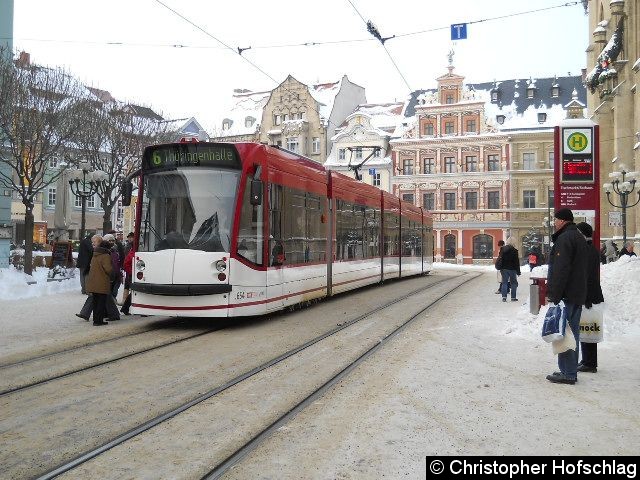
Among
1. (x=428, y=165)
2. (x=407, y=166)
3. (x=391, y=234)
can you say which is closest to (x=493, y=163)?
(x=428, y=165)

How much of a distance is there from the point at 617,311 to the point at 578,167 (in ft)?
12.4

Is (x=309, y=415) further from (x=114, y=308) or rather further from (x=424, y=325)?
(x=114, y=308)

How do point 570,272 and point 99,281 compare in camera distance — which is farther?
point 99,281

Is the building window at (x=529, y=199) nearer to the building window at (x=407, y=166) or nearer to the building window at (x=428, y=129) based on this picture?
the building window at (x=428, y=129)

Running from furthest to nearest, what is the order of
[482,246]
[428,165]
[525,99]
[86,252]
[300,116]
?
[300,116], [428,165], [525,99], [482,246], [86,252]

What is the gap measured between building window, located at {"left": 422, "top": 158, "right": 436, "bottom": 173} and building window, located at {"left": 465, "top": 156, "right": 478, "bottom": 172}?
2.99 metres

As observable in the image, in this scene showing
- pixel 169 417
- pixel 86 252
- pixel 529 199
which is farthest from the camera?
pixel 529 199

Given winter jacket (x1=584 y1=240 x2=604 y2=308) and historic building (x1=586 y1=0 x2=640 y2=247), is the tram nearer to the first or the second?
winter jacket (x1=584 y1=240 x2=604 y2=308)

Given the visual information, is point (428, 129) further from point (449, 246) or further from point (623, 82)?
point (623, 82)

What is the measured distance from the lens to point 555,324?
22.0 ft

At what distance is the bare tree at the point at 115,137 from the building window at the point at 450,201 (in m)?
31.4

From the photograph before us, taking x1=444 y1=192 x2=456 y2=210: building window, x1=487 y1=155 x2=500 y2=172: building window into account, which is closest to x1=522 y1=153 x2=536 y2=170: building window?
x1=487 y1=155 x2=500 y2=172: building window

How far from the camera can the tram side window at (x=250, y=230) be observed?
10812mm

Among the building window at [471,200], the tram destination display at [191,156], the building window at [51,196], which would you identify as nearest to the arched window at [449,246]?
the building window at [471,200]
